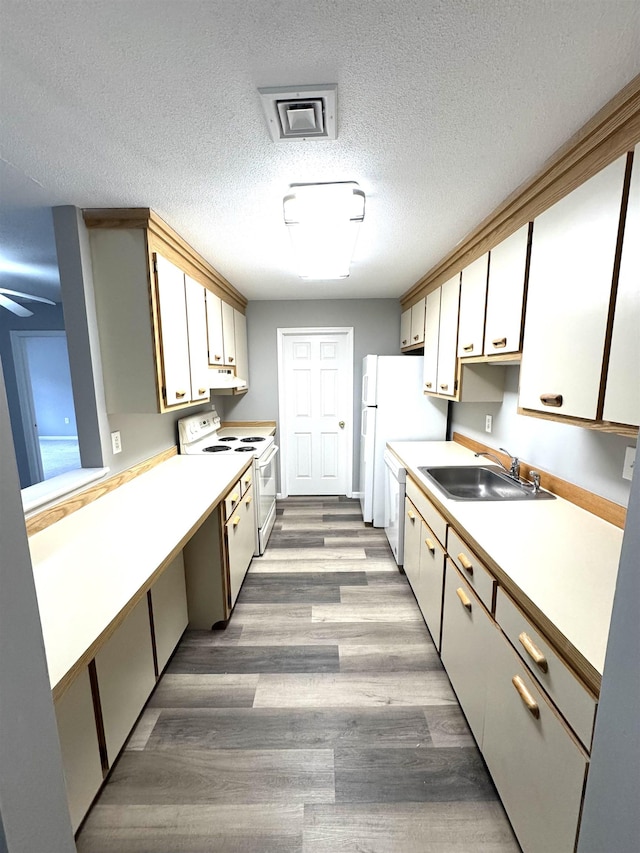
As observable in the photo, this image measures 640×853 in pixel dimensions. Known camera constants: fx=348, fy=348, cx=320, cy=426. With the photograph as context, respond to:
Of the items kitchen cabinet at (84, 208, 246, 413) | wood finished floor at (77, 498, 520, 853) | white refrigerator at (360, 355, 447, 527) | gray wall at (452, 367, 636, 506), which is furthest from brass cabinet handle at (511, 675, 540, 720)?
white refrigerator at (360, 355, 447, 527)

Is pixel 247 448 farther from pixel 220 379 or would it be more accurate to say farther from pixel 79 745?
pixel 79 745

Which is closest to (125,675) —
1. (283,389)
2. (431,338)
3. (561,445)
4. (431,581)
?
(431,581)

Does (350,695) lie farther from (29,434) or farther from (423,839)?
(29,434)

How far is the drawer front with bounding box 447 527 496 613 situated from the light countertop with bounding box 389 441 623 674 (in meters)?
0.05

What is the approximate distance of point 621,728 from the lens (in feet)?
2.03

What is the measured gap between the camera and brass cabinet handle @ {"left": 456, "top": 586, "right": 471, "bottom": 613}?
1.43 meters

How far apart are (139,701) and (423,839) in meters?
1.22

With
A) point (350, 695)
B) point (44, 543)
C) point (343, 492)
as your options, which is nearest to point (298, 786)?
point (350, 695)

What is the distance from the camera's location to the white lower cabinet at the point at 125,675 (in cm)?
129

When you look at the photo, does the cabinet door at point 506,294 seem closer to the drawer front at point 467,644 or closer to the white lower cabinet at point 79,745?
the drawer front at point 467,644

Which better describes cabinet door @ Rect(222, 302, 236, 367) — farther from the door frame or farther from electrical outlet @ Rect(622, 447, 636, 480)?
electrical outlet @ Rect(622, 447, 636, 480)

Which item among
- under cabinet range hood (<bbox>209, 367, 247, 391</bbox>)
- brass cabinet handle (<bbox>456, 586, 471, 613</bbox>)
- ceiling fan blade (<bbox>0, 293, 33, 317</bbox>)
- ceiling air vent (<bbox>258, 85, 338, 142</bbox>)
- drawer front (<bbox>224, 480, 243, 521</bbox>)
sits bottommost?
brass cabinet handle (<bbox>456, 586, 471, 613</bbox>)

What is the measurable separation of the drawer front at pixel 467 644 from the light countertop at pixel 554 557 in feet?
0.80

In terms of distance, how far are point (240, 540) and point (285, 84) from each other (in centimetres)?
232
